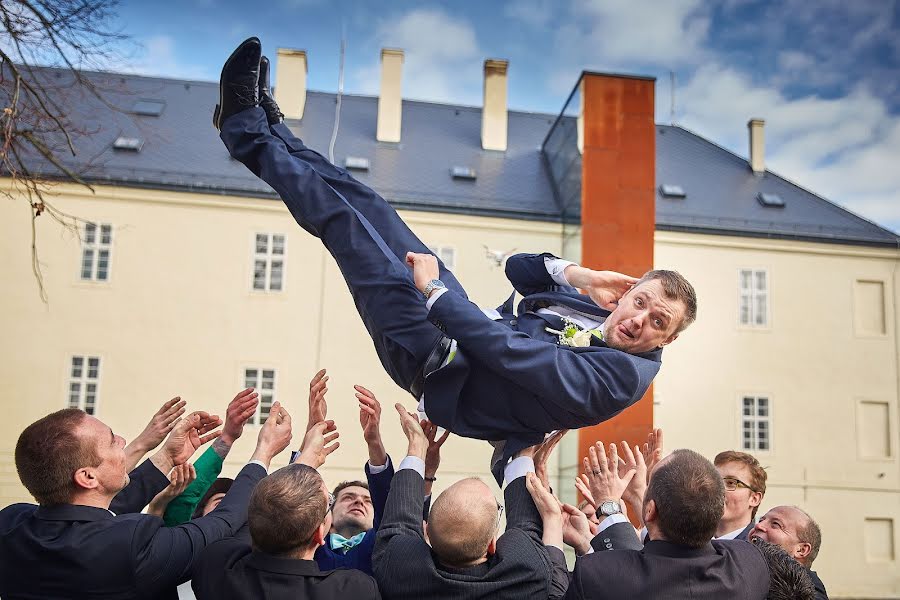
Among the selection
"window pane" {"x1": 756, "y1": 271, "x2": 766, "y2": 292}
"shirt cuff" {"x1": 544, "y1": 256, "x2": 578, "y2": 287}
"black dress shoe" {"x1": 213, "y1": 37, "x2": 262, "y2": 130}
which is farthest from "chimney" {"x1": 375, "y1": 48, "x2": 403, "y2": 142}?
"shirt cuff" {"x1": 544, "y1": 256, "x2": 578, "y2": 287}

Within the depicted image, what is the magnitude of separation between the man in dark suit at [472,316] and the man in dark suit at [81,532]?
102 centimetres

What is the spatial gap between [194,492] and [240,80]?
1768 mm

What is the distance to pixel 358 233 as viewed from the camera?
3.68 m

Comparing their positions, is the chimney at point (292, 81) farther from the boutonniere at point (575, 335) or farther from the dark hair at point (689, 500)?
the dark hair at point (689, 500)

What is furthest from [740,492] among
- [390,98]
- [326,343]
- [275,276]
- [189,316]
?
[390,98]

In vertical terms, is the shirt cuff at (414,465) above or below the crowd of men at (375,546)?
above

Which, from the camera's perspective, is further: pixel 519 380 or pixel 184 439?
pixel 184 439

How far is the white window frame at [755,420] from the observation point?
71.7 ft

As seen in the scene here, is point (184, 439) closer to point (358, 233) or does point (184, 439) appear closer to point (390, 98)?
point (358, 233)

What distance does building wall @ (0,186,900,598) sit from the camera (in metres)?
19.8

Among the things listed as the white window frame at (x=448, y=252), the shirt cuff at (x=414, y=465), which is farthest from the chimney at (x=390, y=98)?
the shirt cuff at (x=414, y=465)

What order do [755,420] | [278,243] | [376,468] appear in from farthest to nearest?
[755,420] < [278,243] < [376,468]

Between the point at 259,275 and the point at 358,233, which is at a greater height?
the point at 259,275

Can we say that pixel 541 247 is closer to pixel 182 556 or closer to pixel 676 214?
pixel 676 214
